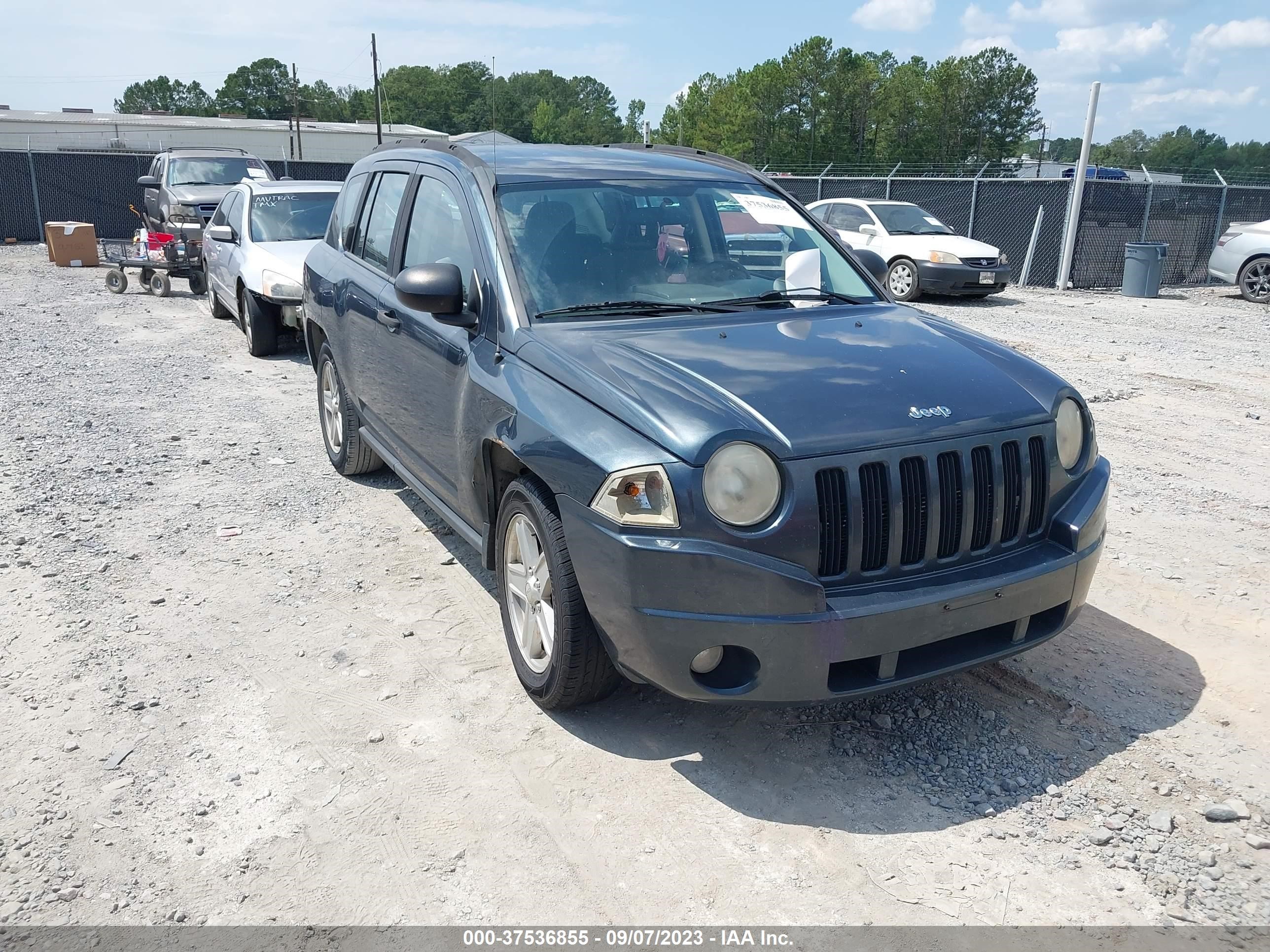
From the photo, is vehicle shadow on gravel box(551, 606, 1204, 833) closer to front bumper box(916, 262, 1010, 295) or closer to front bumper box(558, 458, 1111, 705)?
front bumper box(558, 458, 1111, 705)

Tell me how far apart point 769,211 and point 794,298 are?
68cm

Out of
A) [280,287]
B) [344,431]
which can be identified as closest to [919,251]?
[280,287]

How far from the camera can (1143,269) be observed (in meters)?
17.5

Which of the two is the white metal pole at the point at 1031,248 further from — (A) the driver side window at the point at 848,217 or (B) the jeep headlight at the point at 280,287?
(B) the jeep headlight at the point at 280,287

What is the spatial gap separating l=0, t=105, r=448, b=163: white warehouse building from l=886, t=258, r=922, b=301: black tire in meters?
54.1

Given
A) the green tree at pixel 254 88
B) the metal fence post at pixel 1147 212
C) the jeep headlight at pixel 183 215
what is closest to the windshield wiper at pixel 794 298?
the jeep headlight at pixel 183 215

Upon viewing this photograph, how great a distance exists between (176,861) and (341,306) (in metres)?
3.46

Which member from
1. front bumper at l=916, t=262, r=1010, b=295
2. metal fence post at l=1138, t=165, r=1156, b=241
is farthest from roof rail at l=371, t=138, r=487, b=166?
metal fence post at l=1138, t=165, r=1156, b=241

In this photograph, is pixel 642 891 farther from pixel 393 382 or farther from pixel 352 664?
pixel 393 382

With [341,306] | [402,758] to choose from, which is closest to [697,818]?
[402,758]

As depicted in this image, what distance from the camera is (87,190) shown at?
25.8 m

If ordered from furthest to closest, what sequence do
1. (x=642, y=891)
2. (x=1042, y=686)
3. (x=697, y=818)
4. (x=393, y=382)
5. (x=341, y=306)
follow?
1. (x=341, y=306)
2. (x=393, y=382)
3. (x=1042, y=686)
4. (x=697, y=818)
5. (x=642, y=891)

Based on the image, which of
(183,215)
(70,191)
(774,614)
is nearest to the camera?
(774,614)

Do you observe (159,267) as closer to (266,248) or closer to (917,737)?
(266,248)
